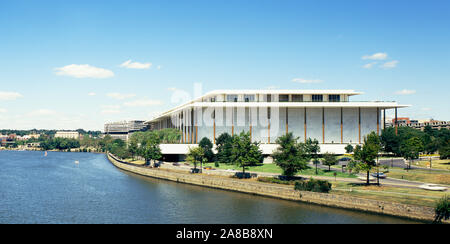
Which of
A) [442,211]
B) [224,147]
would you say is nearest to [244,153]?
[224,147]

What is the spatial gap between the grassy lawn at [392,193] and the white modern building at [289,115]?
42.3 metres

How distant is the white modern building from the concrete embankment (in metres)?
21.9

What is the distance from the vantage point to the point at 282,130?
8906cm

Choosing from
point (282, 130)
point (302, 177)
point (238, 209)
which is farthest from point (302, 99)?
point (238, 209)

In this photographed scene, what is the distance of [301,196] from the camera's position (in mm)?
45719

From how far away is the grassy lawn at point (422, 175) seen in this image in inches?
1882

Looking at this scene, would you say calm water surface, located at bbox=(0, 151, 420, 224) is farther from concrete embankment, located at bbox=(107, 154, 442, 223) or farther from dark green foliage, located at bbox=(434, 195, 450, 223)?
dark green foliage, located at bbox=(434, 195, 450, 223)

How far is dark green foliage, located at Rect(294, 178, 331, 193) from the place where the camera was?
44.5 metres

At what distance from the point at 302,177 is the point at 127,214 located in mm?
26206

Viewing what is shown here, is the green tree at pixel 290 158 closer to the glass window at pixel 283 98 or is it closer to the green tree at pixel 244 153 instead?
the green tree at pixel 244 153

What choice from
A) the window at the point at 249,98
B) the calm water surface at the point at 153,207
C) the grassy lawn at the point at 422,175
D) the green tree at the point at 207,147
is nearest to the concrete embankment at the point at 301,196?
the calm water surface at the point at 153,207

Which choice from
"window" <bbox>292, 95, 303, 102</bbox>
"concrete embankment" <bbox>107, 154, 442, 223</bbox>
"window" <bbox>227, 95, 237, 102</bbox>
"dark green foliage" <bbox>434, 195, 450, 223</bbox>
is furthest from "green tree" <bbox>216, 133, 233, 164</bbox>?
"dark green foliage" <bbox>434, 195, 450, 223</bbox>
